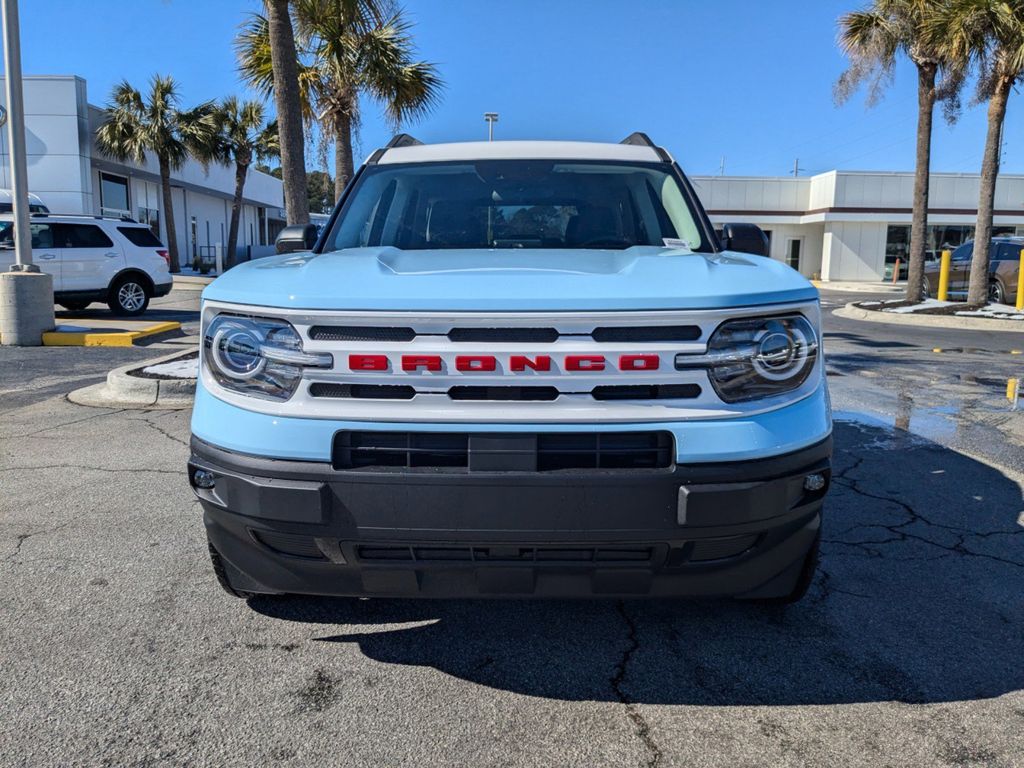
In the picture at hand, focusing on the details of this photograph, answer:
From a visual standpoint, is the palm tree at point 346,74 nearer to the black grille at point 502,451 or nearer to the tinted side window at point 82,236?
the tinted side window at point 82,236

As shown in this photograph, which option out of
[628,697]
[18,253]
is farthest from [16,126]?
[628,697]

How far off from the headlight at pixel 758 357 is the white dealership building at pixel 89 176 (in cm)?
2896

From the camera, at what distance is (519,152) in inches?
163

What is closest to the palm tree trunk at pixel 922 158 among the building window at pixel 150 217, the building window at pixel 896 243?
the building window at pixel 896 243

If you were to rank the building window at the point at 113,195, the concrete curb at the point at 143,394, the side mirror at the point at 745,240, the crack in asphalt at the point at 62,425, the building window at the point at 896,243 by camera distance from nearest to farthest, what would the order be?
1. the side mirror at the point at 745,240
2. the crack in asphalt at the point at 62,425
3. the concrete curb at the point at 143,394
4. the building window at the point at 113,195
5. the building window at the point at 896,243

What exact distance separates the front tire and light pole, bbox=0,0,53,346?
4391mm

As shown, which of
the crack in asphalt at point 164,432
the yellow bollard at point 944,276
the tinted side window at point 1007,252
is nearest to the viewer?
the crack in asphalt at point 164,432

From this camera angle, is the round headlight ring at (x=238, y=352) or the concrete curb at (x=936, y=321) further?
the concrete curb at (x=936, y=321)

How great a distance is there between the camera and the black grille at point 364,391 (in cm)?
235

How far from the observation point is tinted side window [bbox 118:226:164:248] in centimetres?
1578

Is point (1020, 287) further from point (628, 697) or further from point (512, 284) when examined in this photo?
point (512, 284)

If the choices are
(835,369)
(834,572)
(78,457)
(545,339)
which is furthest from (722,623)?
(835,369)

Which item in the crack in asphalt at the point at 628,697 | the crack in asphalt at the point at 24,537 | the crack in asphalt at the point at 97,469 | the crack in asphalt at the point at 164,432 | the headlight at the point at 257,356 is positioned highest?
the headlight at the point at 257,356

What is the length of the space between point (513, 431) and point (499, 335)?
10.6 inches
